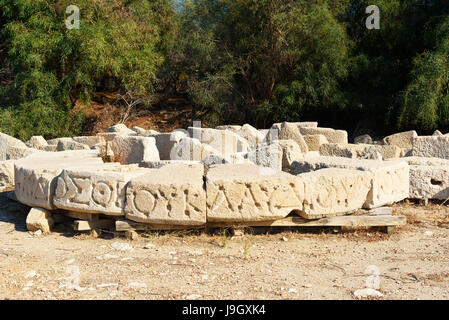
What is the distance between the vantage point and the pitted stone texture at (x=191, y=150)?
20.6ft

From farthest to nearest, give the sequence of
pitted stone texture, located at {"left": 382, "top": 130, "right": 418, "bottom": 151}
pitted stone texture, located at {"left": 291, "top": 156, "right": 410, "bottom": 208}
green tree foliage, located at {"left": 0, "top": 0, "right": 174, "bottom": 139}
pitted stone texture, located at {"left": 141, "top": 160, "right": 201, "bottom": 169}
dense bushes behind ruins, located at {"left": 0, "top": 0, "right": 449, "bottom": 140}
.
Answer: green tree foliage, located at {"left": 0, "top": 0, "right": 174, "bottom": 139}, dense bushes behind ruins, located at {"left": 0, "top": 0, "right": 449, "bottom": 140}, pitted stone texture, located at {"left": 382, "top": 130, "right": 418, "bottom": 151}, pitted stone texture, located at {"left": 141, "top": 160, "right": 201, "bottom": 169}, pitted stone texture, located at {"left": 291, "top": 156, "right": 410, "bottom": 208}

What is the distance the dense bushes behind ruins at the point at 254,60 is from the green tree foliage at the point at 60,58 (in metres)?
0.03

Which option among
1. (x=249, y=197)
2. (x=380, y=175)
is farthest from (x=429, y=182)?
(x=249, y=197)

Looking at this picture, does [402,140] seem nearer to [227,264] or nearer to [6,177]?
[227,264]

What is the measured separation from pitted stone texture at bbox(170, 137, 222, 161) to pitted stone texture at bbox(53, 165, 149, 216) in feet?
5.04

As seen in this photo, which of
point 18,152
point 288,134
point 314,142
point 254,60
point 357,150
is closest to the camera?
point 357,150

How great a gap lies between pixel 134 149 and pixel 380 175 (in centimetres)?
337

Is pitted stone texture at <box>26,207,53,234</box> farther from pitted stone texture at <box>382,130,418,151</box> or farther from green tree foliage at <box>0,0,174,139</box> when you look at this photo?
green tree foliage at <box>0,0,174,139</box>

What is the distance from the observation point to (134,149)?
669cm

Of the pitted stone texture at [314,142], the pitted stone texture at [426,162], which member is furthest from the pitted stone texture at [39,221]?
the pitted stone texture at [314,142]

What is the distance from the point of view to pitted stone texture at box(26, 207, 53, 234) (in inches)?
192

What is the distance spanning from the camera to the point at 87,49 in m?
13.5

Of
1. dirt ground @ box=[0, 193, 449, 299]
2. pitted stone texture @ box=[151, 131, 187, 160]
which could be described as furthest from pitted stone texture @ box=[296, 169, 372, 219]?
pitted stone texture @ box=[151, 131, 187, 160]

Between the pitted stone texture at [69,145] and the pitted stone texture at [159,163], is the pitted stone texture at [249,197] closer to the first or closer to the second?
the pitted stone texture at [159,163]
